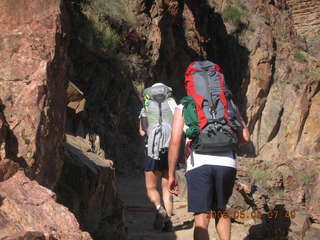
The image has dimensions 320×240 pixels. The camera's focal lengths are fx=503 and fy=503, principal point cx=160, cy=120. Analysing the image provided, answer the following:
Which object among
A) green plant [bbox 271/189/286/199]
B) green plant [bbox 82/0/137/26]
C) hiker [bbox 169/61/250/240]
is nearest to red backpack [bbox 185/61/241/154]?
hiker [bbox 169/61/250/240]

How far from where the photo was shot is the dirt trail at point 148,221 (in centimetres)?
567

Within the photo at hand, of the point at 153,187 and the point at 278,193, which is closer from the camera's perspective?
the point at 153,187

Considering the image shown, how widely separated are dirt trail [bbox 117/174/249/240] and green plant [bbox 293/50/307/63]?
11943 millimetres

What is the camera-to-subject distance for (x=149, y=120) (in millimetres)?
5730

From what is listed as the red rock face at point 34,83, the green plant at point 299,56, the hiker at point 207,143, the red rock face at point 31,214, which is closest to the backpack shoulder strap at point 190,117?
the hiker at point 207,143

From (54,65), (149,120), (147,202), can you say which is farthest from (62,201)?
(147,202)

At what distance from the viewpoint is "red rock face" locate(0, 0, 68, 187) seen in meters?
3.61

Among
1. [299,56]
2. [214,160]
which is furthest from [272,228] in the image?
[299,56]

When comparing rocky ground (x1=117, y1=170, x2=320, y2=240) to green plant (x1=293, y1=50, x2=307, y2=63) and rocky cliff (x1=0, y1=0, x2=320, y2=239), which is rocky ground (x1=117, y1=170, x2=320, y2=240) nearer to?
rocky cliff (x1=0, y1=0, x2=320, y2=239)

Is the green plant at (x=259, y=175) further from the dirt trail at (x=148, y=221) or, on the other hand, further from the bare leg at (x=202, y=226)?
the bare leg at (x=202, y=226)

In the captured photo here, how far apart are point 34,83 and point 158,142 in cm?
209

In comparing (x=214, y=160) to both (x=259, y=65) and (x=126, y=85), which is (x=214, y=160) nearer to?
(x=126, y=85)

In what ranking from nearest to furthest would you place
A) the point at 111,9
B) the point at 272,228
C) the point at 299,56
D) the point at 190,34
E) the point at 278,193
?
1. the point at 272,228
2. the point at 278,193
3. the point at 111,9
4. the point at 190,34
5. the point at 299,56

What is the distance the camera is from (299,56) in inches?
758
